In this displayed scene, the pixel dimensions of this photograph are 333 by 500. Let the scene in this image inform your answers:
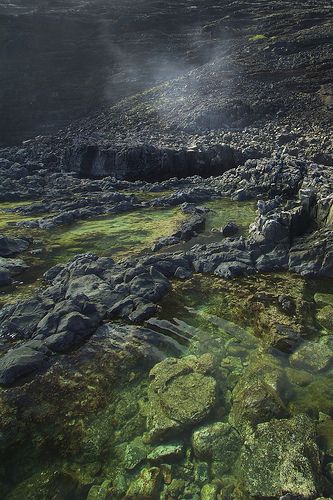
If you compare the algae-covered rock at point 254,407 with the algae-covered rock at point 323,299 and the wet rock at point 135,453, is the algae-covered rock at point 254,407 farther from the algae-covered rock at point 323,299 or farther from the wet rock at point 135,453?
the algae-covered rock at point 323,299

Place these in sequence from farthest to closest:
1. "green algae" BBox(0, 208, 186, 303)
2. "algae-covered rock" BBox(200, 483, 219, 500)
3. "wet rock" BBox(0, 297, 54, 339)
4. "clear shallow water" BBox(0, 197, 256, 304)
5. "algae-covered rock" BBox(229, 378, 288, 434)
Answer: "clear shallow water" BBox(0, 197, 256, 304), "green algae" BBox(0, 208, 186, 303), "wet rock" BBox(0, 297, 54, 339), "algae-covered rock" BBox(229, 378, 288, 434), "algae-covered rock" BBox(200, 483, 219, 500)

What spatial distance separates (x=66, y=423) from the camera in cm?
845

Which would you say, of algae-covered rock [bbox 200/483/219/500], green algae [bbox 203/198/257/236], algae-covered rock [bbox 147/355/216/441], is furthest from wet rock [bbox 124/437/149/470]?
green algae [bbox 203/198/257/236]

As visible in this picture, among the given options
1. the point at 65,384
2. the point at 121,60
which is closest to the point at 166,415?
the point at 65,384

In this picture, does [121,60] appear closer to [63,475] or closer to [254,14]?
[254,14]

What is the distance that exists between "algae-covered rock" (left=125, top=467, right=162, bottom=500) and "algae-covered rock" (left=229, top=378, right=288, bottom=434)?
6.34 ft

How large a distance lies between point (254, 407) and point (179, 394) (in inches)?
66.1

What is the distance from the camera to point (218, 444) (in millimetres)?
7480

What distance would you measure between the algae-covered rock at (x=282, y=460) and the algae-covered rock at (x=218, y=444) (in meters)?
0.21

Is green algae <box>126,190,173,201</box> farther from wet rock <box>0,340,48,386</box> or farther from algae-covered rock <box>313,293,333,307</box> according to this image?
wet rock <box>0,340,48,386</box>

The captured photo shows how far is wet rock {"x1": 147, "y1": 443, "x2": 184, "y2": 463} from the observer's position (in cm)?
736

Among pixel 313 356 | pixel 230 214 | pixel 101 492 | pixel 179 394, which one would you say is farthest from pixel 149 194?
pixel 101 492

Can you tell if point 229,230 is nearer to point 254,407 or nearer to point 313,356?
point 313,356

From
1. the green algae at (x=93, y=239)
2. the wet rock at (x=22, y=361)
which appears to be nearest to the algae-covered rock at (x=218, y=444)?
the wet rock at (x=22, y=361)
